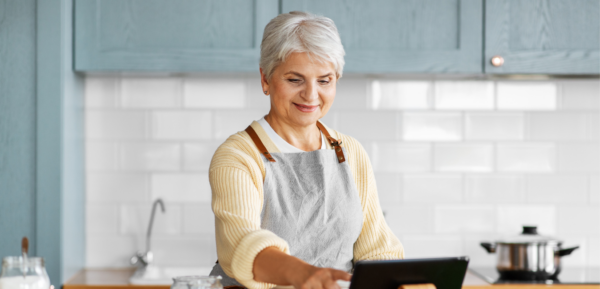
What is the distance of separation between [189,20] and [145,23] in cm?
17

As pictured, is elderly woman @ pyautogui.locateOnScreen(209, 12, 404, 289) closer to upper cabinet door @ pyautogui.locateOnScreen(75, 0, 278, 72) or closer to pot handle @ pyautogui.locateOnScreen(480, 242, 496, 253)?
upper cabinet door @ pyautogui.locateOnScreen(75, 0, 278, 72)

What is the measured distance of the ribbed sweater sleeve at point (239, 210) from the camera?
1.10 metres

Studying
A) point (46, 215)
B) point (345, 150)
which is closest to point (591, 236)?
point (345, 150)

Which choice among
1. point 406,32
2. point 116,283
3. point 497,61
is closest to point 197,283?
point 116,283

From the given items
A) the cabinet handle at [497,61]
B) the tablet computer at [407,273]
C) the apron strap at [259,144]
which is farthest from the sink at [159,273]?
the tablet computer at [407,273]

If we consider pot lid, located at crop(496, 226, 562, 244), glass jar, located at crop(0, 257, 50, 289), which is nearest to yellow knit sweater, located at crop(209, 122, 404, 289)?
glass jar, located at crop(0, 257, 50, 289)

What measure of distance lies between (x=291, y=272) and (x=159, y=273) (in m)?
1.67

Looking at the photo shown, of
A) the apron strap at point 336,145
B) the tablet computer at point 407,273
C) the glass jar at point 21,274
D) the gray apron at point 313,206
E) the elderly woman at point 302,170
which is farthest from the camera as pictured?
the apron strap at point 336,145

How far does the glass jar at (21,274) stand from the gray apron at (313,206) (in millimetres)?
584

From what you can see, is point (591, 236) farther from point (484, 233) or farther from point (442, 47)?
point (442, 47)

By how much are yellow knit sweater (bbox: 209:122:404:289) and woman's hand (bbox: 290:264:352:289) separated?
0.14 m

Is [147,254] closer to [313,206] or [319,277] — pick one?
[313,206]

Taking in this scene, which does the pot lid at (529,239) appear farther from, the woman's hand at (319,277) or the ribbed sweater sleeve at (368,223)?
the woman's hand at (319,277)

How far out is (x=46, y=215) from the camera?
220 centimetres
